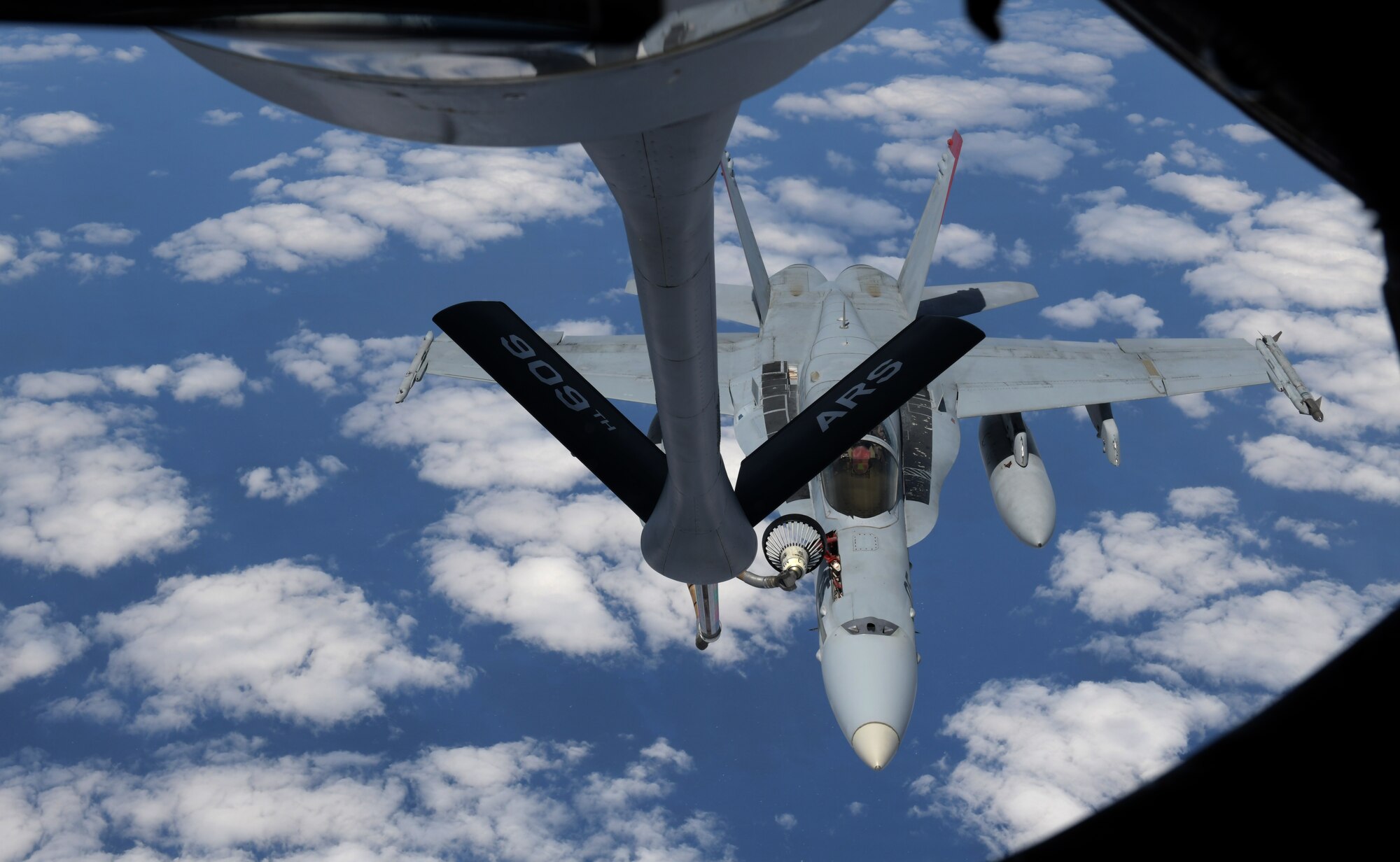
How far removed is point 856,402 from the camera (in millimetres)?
8438

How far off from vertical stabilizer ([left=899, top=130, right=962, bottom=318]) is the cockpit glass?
648 centimetres

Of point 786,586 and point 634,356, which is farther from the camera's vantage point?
point 634,356

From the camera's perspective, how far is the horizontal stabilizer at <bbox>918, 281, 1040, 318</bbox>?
816 inches

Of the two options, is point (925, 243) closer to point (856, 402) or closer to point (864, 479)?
point (864, 479)

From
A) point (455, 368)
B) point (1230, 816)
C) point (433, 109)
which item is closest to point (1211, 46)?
point (1230, 816)

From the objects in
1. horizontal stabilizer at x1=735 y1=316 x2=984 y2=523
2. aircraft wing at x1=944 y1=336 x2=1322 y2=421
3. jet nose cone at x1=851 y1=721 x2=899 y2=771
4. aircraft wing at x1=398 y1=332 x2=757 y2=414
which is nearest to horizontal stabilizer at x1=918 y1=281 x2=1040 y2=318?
aircraft wing at x1=944 y1=336 x2=1322 y2=421

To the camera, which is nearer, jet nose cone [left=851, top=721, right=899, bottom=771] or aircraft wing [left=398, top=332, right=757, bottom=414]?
jet nose cone [left=851, top=721, right=899, bottom=771]

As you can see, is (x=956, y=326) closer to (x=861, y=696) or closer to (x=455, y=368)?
(x=861, y=696)

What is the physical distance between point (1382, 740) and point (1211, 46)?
151 centimetres

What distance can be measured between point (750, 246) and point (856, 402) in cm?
1160

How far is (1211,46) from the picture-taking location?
2092 millimetres

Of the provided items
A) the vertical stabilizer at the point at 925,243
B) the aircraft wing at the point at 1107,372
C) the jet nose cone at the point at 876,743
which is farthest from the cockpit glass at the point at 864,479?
the vertical stabilizer at the point at 925,243

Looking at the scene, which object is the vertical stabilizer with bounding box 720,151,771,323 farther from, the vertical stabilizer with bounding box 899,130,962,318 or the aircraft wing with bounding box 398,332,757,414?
the vertical stabilizer with bounding box 899,130,962,318

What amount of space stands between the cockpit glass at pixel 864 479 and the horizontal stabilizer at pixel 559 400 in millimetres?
5245
